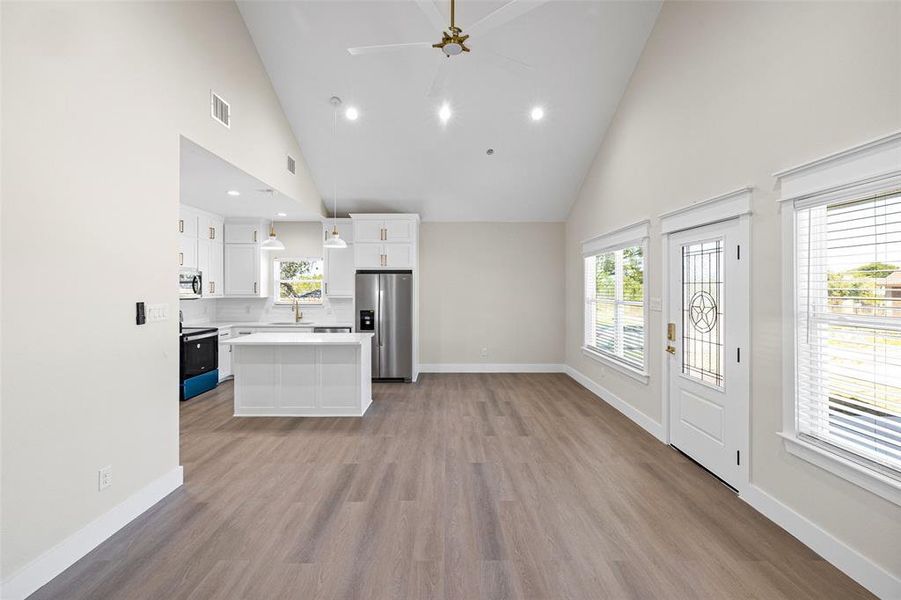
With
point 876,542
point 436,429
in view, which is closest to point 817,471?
point 876,542

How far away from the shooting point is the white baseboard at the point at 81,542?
1.87 m

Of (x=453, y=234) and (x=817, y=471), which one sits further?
(x=453, y=234)

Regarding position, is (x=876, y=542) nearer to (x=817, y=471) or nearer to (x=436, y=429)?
(x=817, y=471)

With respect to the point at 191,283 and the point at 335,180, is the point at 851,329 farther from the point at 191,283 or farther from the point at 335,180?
the point at 191,283

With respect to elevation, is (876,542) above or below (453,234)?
below

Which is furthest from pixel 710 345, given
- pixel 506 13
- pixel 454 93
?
pixel 454 93

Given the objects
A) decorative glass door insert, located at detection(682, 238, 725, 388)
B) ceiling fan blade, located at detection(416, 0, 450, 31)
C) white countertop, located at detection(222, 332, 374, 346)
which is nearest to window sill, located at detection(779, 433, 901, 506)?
decorative glass door insert, located at detection(682, 238, 725, 388)

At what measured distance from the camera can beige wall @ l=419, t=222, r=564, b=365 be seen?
717cm

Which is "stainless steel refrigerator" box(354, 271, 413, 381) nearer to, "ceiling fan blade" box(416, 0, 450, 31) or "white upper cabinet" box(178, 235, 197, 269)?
"white upper cabinet" box(178, 235, 197, 269)

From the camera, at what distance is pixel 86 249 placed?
2.21m

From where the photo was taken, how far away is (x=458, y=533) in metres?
2.39

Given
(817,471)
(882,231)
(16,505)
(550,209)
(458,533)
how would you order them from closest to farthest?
(16,505)
(882,231)
(817,471)
(458,533)
(550,209)

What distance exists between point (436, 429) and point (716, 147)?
3.53 m

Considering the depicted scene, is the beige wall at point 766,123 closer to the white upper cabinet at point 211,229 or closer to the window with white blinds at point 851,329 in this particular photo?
the window with white blinds at point 851,329
